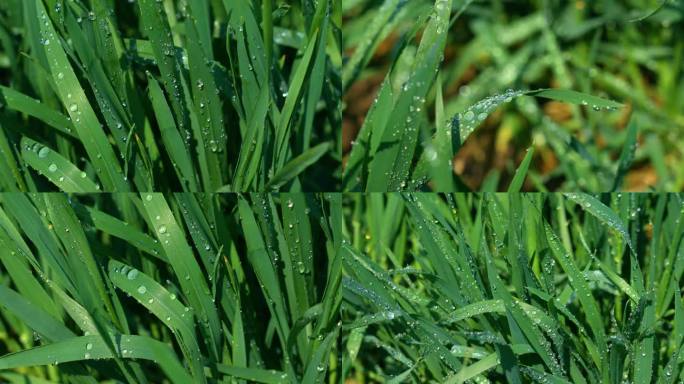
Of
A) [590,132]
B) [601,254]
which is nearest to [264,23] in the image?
[601,254]

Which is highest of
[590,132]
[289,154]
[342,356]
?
[289,154]

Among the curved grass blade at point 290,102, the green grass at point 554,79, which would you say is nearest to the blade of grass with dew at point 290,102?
the curved grass blade at point 290,102

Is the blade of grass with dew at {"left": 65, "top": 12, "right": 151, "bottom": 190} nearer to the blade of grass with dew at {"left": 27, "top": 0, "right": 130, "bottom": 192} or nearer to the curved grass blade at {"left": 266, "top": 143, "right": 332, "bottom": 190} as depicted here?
the blade of grass with dew at {"left": 27, "top": 0, "right": 130, "bottom": 192}

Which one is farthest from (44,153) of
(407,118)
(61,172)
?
(407,118)

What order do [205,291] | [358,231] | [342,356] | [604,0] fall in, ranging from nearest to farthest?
1. [205,291]
2. [342,356]
3. [358,231]
4. [604,0]

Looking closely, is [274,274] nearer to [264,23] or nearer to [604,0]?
[264,23]

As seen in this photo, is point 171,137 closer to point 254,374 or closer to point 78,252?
point 78,252
